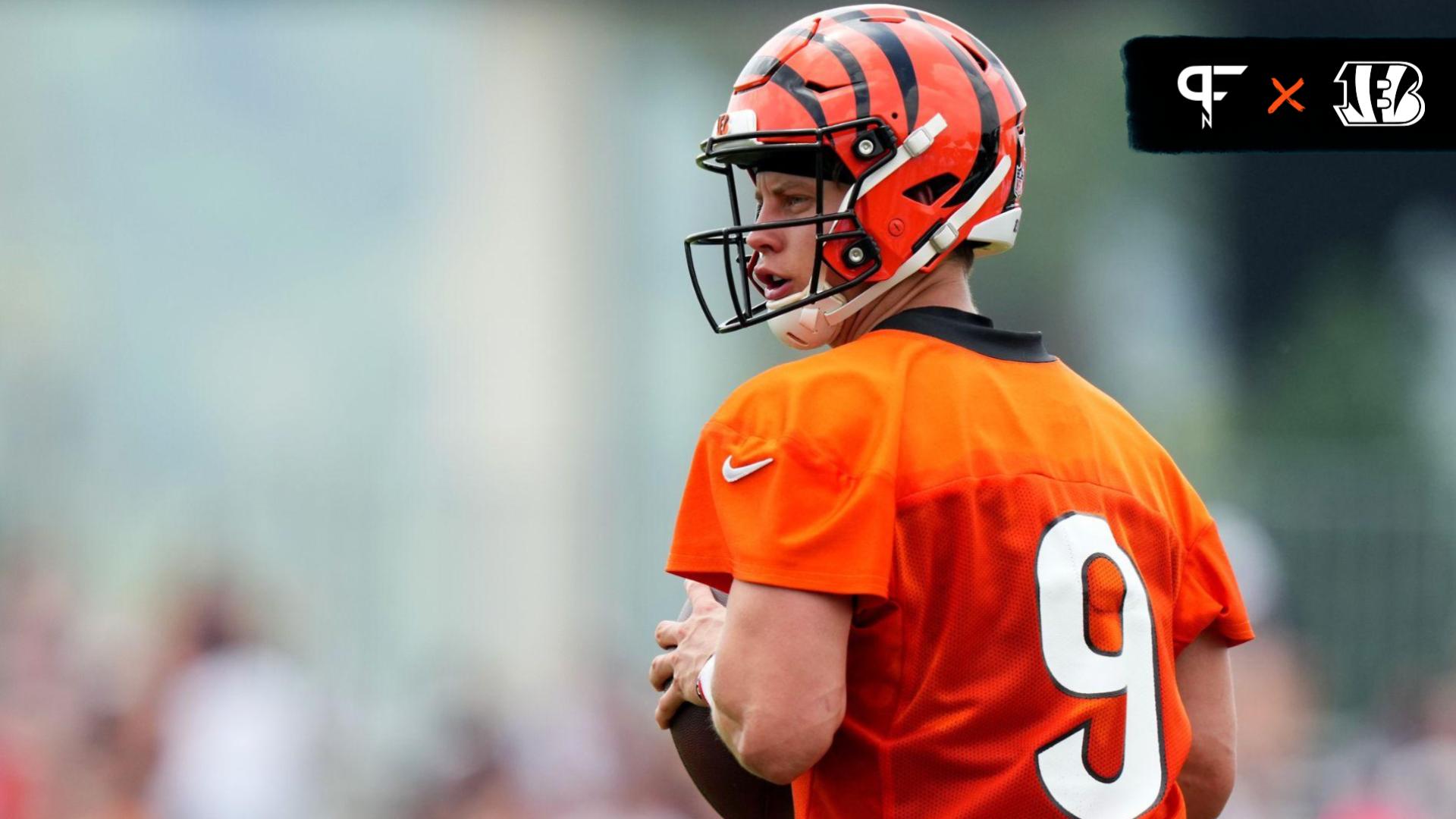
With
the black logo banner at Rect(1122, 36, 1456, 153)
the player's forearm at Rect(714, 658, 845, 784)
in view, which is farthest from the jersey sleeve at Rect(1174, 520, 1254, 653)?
the black logo banner at Rect(1122, 36, 1456, 153)

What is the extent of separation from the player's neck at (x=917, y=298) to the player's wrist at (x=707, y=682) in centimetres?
50

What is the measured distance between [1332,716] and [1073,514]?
6.03 m

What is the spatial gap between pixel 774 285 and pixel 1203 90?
2524 mm

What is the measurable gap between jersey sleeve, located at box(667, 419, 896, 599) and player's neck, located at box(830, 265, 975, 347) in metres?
0.38

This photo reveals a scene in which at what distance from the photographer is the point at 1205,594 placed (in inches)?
95.7

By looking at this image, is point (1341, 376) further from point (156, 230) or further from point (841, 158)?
point (841, 158)

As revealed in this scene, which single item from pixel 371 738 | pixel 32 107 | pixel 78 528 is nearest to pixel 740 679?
pixel 371 738

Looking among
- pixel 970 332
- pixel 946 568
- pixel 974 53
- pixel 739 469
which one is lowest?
pixel 946 568

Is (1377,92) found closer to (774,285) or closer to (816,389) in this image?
(774,285)

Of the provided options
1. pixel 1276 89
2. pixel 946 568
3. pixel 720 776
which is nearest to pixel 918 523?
Answer: pixel 946 568

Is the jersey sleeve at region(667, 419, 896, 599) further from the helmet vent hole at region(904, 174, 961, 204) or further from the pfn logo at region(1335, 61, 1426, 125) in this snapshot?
the pfn logo at region(1335, 61, 1426, 125)

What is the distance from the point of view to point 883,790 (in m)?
2.20

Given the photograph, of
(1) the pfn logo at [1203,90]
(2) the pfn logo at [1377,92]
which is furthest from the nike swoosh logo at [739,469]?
(2) the pfn logo at [1377,92]

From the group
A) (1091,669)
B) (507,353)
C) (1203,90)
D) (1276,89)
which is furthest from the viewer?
(507,353)
